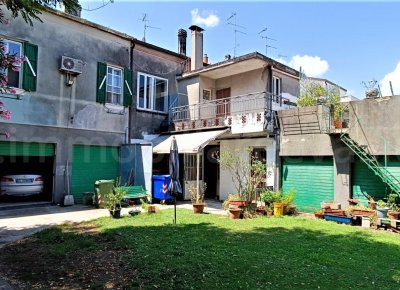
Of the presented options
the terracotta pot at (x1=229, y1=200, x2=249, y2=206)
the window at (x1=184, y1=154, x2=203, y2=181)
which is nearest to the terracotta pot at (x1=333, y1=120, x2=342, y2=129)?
the terracotta pot at (x1=229, y1=200, x2=249, y2=206)

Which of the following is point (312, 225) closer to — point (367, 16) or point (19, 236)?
point (367, 16)

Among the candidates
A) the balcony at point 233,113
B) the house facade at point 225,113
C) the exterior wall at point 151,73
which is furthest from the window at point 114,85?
the balcony at point 233,113

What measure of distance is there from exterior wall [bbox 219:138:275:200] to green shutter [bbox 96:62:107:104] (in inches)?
287

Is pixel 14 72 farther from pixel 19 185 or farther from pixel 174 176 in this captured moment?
pixel 174 176

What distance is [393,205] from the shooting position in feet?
38.1

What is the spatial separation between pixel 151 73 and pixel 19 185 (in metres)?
9.76

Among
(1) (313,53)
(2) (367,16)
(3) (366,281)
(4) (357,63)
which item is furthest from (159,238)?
(1) (313,53)

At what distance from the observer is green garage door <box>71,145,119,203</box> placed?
16.3m

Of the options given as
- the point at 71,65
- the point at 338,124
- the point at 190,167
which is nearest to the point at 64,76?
the point at 71,65

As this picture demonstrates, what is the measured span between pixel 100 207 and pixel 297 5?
40.7 ft

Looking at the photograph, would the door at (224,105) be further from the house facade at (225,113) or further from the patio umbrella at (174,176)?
the patio umbrella at (174,176)

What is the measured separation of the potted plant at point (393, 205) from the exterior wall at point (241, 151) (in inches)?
213

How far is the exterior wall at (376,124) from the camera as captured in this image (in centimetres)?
1221

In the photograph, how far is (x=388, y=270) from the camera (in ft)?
22.2
